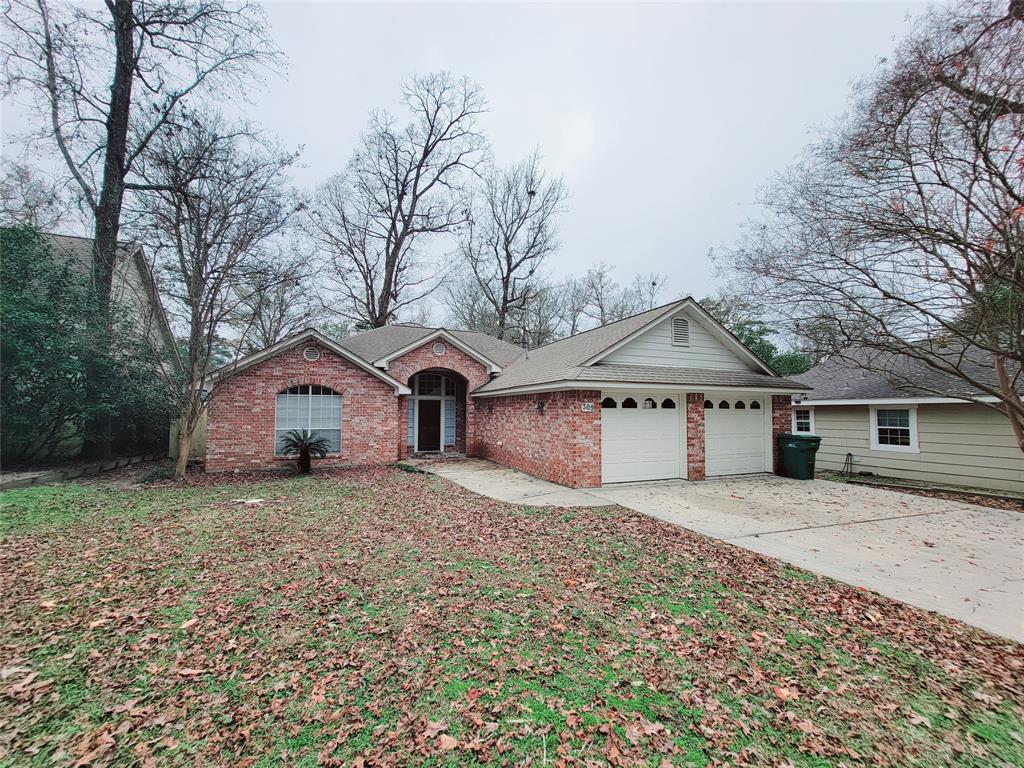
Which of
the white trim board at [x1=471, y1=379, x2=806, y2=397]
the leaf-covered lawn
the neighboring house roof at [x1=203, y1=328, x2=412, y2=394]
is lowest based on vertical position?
the leaf-covered lawn

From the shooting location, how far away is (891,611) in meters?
3.99

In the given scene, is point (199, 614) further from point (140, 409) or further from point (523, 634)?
point (140, 409)

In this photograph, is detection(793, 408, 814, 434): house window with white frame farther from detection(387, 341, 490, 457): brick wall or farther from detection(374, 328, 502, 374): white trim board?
detection(387, 341, 490, 457): brick wall

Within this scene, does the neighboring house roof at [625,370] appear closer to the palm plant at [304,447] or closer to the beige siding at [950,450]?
the beige siding at [950,450]

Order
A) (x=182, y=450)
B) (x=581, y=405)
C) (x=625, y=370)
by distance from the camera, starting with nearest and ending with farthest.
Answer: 1. (x=581, y=405)
2. (x=182, y=450)
3. (x=625, y=370)

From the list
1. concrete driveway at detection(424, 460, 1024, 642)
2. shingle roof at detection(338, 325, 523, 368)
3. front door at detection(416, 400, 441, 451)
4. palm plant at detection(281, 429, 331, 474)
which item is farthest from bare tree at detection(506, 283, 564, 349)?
concrete driveway at detection(424, 460, 1024, 642)

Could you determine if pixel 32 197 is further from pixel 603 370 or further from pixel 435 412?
pixel 603 370

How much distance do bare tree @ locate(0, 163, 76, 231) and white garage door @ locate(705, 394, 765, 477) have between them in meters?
18.7

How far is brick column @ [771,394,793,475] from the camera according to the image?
12023 mm

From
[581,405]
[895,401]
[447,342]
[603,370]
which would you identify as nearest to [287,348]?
[447,342]

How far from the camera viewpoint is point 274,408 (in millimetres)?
12156

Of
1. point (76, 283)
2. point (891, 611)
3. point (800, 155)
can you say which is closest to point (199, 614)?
point (891, 611)

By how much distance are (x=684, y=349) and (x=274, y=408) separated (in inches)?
457

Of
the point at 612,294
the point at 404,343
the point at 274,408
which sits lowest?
the point at 274,408
